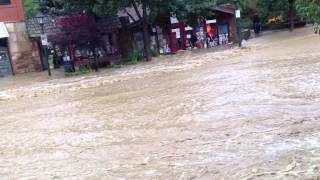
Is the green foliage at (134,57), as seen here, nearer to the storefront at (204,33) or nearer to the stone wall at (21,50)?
the storefront at (204,33)

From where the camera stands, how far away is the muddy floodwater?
31.2 ft

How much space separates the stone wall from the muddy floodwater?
16.4 m

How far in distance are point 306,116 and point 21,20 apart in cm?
3206

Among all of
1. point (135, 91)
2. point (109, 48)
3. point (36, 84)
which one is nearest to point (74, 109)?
point (135, 91)

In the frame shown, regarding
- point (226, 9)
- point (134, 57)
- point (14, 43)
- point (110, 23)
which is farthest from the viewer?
point (226, 9)

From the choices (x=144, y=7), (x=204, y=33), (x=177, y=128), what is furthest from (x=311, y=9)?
(x=204, y=33)

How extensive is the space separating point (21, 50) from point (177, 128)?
30.3 metres

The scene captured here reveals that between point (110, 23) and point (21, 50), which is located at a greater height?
point (110, 23)

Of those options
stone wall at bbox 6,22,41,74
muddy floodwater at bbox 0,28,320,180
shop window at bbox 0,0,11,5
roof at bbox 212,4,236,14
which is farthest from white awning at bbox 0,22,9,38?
roof at bbox 212,4,236,14

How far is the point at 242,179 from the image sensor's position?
847 cm

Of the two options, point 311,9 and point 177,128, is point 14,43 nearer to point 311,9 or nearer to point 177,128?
point 177,128

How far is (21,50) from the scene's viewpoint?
41.2 metres

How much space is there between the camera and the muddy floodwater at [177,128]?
951cm

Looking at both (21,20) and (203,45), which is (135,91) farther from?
(203,45)
